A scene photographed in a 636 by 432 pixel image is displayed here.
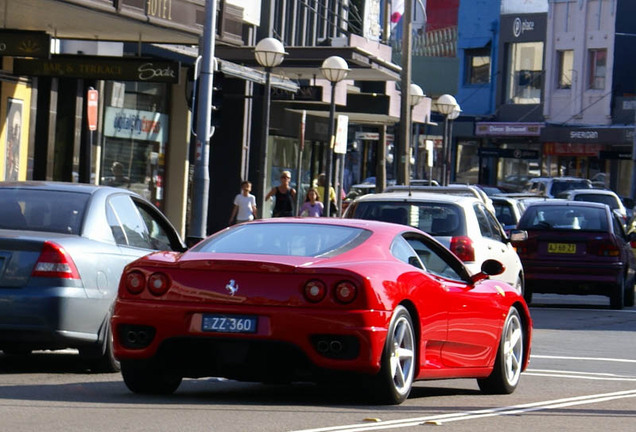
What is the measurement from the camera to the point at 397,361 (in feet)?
31.5

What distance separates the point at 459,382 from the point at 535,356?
8.65 ft

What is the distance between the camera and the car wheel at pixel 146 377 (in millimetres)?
9781

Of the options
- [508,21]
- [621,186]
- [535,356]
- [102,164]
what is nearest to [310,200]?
[102,164]

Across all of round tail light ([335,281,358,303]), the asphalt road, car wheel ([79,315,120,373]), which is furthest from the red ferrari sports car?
car wheel ([79,315,120,373])

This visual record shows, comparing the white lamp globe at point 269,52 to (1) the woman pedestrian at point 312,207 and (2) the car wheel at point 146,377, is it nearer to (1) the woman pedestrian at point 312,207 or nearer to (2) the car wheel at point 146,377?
(1) the woman pedestrian at point 312,207

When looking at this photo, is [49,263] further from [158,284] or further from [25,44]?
[25,44]

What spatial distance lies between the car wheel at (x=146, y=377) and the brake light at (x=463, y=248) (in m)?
7.27

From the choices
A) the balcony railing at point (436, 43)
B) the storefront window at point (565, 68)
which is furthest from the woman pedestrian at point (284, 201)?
the balcony railing at point (436, 43)

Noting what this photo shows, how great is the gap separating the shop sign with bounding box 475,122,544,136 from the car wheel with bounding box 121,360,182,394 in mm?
60543

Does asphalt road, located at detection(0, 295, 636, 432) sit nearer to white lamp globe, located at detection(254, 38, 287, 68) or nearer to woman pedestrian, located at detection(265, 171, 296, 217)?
white lamp globe, located at detection(254, 38, 287, 68)

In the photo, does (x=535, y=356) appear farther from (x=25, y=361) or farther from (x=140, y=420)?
(x=140, y=420)

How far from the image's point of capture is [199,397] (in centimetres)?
1002

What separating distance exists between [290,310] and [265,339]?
0.77ft

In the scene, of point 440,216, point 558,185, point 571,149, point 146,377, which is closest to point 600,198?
point 558,185
